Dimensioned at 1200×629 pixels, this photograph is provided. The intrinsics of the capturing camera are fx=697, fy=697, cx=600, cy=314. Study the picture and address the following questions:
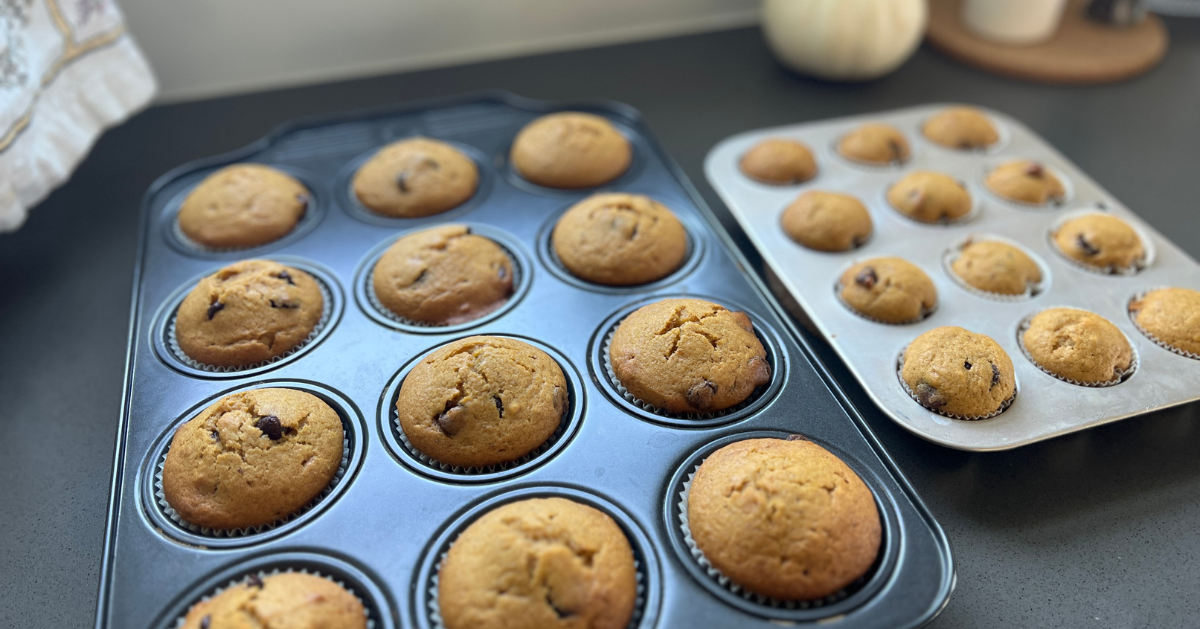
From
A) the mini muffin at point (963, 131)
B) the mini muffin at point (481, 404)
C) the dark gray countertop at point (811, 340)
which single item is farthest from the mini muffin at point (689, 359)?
the mini muffin at point (963, 131)

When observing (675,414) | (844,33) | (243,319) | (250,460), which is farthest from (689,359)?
(844,33)

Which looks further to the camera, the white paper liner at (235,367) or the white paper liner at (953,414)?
the white paper liner at (235,367)

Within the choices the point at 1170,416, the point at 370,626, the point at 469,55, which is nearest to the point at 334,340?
the point at 370,626

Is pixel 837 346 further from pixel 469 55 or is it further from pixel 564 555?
pixel 469 55

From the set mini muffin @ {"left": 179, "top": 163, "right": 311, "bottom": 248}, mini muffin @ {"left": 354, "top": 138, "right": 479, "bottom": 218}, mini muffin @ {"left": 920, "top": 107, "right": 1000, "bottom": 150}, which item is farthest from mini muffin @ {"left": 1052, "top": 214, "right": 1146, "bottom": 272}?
mini muffin @ {"left": 179, "top": 163, "right": 311, "bottom": 248}

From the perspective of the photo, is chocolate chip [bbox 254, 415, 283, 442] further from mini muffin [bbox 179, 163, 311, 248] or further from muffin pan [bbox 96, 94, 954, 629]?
mini muffin [bbox 179, 163, 311, 248]

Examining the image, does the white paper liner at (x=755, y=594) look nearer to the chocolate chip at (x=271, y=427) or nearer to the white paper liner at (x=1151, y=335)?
the chocolate chip at (x=271, y=427)
